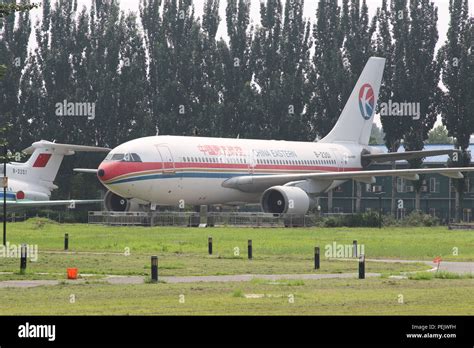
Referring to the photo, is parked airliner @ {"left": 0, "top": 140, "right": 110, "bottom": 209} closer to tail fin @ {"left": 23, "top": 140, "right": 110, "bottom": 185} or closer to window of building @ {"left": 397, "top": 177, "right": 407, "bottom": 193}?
tail fin @ {"left": 23, "top": 140, "right": 110, "bottom": 185}

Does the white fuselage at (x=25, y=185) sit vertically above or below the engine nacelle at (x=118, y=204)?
A: above

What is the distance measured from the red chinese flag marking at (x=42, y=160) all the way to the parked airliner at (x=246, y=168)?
749cm

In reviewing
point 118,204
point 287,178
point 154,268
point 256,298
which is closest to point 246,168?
point 287,178

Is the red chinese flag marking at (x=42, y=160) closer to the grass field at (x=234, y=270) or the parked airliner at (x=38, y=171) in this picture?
the parked airliner at (x=38, y=171)

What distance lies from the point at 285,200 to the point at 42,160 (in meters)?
18.9

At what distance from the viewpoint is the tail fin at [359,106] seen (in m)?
85.8

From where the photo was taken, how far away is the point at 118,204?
245 feet

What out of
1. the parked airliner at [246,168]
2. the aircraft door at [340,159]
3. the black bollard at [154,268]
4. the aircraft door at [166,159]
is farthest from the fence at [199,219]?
the black bollard at [154,268]

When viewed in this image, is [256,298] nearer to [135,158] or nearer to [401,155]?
[135,158]

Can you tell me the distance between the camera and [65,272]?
120 ft

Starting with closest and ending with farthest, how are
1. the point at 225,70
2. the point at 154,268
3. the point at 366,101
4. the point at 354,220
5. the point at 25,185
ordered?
the point at 154,268, the point at 354,220, the point at 25,185, the point at 366,101, the point at 225,70

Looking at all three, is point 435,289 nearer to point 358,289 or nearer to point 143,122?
point 358,289

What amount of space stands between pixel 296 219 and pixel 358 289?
39.5 metres

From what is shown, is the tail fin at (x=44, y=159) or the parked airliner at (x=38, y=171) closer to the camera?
the parked airliner at (x=38, y=171)
